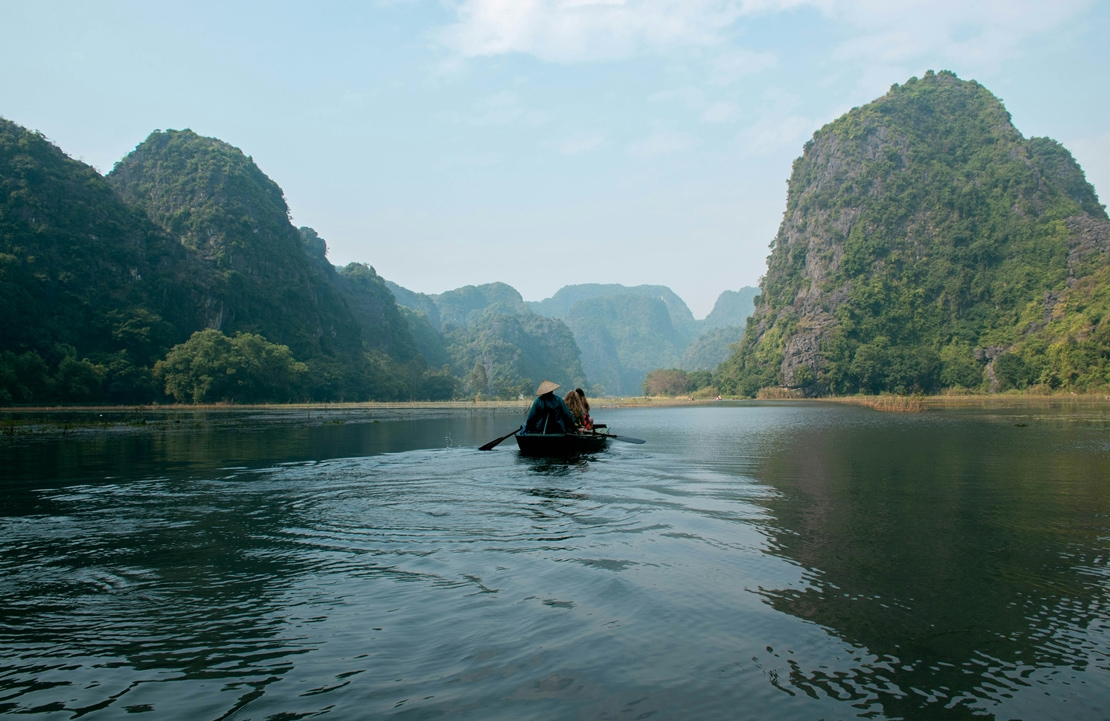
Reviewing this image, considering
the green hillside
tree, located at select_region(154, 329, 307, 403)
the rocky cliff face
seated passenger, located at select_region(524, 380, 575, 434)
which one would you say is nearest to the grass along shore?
tree, located at select_region(154, 329, 307, 403)

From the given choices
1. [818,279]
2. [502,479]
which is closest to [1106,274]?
[818,279]

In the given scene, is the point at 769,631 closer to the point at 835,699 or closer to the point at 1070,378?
the point at 835,699

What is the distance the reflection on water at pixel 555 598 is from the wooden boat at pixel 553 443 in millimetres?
5969

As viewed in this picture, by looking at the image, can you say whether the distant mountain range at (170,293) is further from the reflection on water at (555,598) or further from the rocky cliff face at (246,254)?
the reflection on water at (555,598)

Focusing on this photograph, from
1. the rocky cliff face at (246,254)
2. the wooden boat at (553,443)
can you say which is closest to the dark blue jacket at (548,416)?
the wooden boat at (553,443)

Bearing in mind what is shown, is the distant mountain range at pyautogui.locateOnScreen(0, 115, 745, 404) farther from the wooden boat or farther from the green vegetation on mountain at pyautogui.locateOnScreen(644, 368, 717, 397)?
the wooden boat

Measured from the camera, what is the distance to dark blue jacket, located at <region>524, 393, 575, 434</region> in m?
23.5

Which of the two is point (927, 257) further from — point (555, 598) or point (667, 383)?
point (555, 598)

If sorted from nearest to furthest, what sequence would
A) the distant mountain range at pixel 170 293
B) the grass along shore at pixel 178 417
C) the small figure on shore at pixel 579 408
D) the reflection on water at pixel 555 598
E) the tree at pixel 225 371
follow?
the reflection on water at pixel 555 598, the small figure on shore at pixel 579 408, the grass along shore at pixel 178 417, the distant mountain range at pixel 170 293, the tree at pixel 225 371

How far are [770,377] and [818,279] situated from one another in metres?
24.5

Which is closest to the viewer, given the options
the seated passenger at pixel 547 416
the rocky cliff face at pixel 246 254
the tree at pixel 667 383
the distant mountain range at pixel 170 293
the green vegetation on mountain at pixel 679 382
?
the seated passenger at pixel 547 416

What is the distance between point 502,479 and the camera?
1775 centimetres

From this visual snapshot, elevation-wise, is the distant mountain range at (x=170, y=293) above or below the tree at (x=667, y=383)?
above

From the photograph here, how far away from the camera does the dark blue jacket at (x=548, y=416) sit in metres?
23.5
